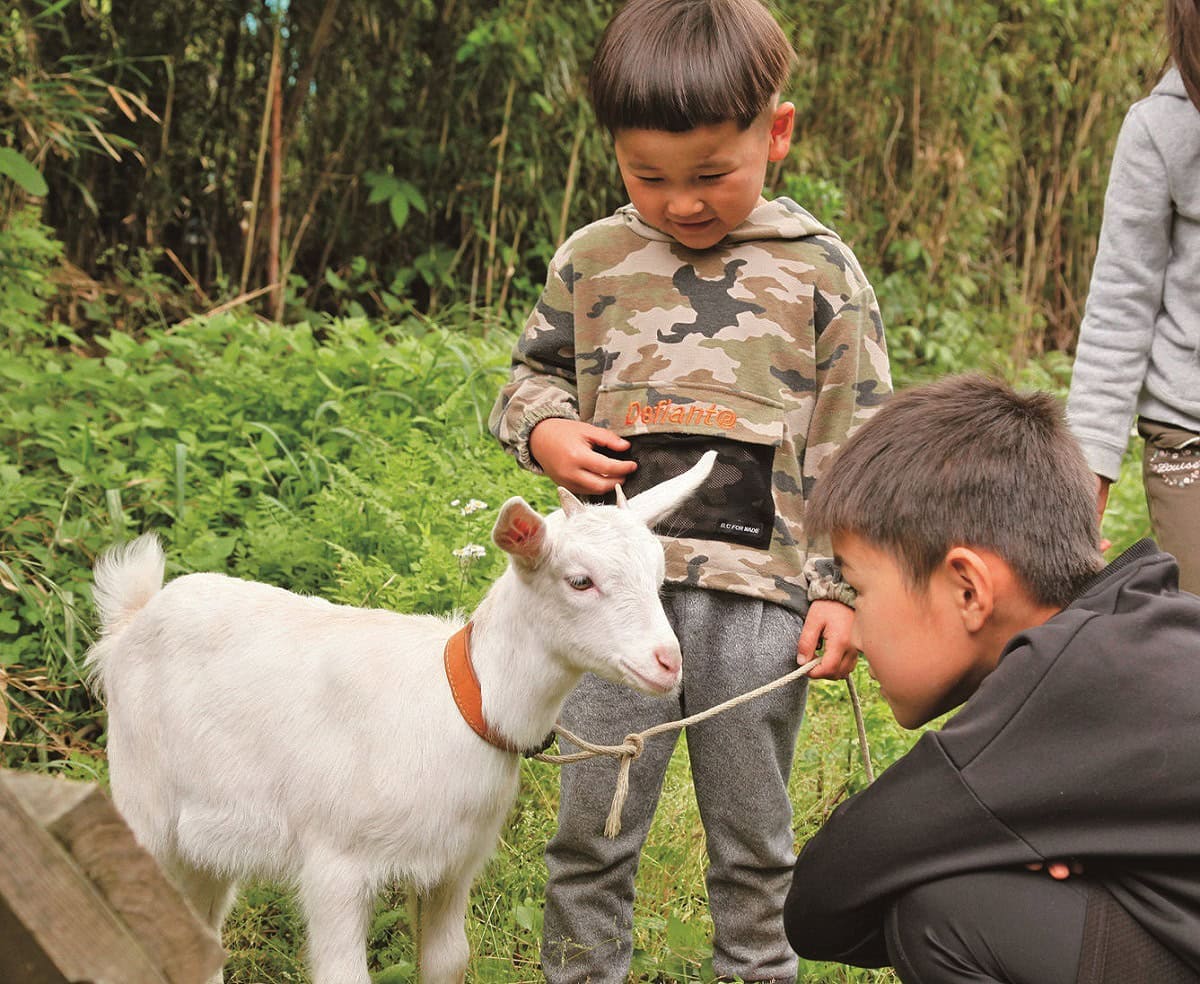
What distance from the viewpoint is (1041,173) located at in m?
9.38

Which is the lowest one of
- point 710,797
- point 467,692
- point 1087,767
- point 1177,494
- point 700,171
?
point 710,797

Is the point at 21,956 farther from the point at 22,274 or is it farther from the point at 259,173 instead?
the point at 259,173

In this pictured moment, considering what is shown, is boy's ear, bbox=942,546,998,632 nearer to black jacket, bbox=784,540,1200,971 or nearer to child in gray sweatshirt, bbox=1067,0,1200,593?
black jacket, bbox=784,540,1200,971

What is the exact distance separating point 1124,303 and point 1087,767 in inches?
54.3

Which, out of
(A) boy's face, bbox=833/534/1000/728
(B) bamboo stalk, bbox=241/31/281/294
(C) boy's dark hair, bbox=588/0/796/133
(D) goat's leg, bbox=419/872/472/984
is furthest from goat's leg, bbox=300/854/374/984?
(B) bamboo stalk, bbox=241/31/281/294

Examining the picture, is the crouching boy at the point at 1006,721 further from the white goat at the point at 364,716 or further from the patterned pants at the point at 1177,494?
the patterned pants at the point at 1177,494

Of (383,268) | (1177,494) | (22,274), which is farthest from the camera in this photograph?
(383,268)

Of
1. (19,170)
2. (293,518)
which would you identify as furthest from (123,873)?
(19,170)

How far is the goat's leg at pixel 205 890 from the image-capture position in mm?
2713

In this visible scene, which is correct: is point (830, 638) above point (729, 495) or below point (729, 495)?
below

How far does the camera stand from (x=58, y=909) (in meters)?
1.23

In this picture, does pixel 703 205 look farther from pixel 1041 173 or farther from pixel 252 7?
pixel 1041 173

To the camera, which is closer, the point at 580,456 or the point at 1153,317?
the point at 580,456

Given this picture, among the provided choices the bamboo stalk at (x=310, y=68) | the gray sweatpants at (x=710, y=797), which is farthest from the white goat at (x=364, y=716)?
the bamboo stalk at (x=310, y=68)
